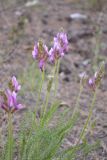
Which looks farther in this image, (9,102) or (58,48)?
(58,48)

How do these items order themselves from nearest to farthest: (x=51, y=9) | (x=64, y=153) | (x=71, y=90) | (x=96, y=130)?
(x=64, y=153)
(x=96, y=130)
(x=71, y=90)
(x=51, y=9)

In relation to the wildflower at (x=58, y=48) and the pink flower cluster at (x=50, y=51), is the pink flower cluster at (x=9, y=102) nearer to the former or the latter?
the pink flower cluster at (x=50, y=51)

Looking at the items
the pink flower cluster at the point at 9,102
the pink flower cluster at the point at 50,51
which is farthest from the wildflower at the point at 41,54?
the pink flower cluster at the point at 9,102

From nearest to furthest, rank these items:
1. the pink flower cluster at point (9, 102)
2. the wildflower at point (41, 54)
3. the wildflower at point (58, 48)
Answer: the pink flower cluster at point (9, 102), the wildflower at point (41, 54), the wildflower at point (58, 48)

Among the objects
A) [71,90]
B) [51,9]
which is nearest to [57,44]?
[71,90]

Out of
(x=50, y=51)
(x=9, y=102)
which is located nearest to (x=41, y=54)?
(x=50, y=51)

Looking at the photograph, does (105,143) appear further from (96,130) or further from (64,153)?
(64,153)

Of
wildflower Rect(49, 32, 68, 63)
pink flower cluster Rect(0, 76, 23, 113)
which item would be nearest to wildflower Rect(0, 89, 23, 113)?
pink flower cluster Rect(0, 76, 23, 113)

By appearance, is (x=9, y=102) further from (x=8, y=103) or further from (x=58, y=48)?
(x=58, y=48)

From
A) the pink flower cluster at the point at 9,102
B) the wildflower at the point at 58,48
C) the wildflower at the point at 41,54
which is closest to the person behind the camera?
the pink flower cluster at the point at 9,102
